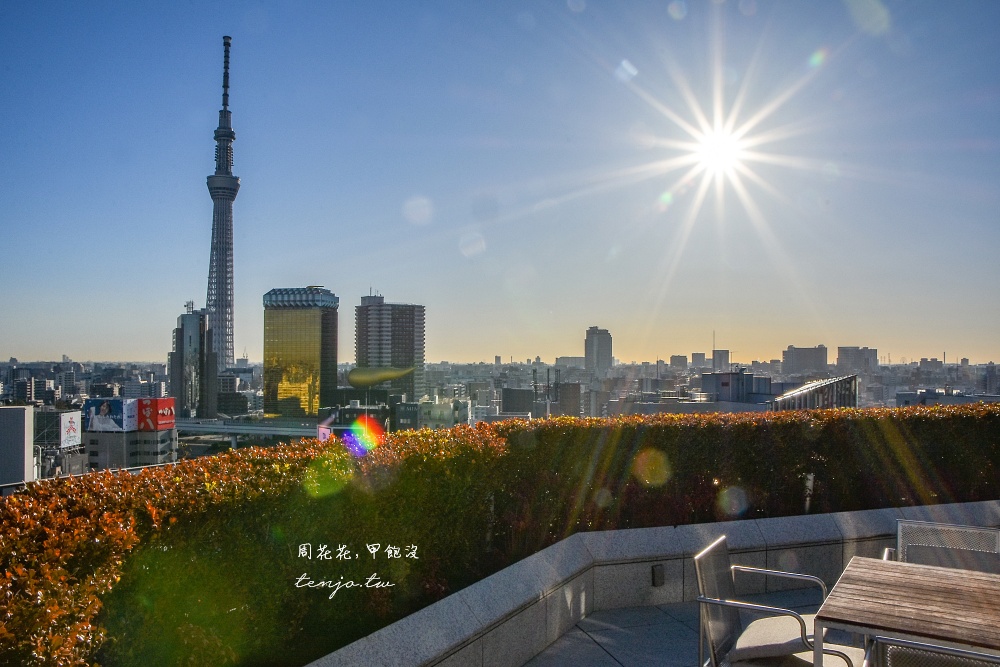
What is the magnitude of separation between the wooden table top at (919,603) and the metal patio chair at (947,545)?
21.2 inches

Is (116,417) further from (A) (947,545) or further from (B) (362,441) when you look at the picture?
(A) (947,545)

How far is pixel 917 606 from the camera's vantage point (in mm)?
3275

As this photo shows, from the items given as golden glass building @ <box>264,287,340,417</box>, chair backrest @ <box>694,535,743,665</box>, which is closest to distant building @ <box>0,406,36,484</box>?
chair backrest @ <box>694,535,743,665</box>

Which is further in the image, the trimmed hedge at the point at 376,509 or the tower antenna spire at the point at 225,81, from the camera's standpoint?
the tower antenna spire at the point at 225,81

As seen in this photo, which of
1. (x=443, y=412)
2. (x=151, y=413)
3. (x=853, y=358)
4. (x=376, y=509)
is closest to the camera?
(x=376, y=509)

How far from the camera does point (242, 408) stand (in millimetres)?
158375

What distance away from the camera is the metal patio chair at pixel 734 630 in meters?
3.59

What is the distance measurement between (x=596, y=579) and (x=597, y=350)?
115338mm

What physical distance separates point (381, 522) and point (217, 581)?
125cm

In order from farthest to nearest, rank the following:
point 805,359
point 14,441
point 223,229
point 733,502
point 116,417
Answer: point 223,229, point 805,359, point 116,417, point 14,441, point 733,502

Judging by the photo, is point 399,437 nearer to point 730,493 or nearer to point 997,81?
point 730,493

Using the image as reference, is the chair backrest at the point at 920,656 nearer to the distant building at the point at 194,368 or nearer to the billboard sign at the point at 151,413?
the billboard sign at the point at 151,413

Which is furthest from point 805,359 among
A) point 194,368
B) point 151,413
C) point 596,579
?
point 194,368

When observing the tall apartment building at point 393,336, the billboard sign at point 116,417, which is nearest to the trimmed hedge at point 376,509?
the billboard sign at point 116,417
